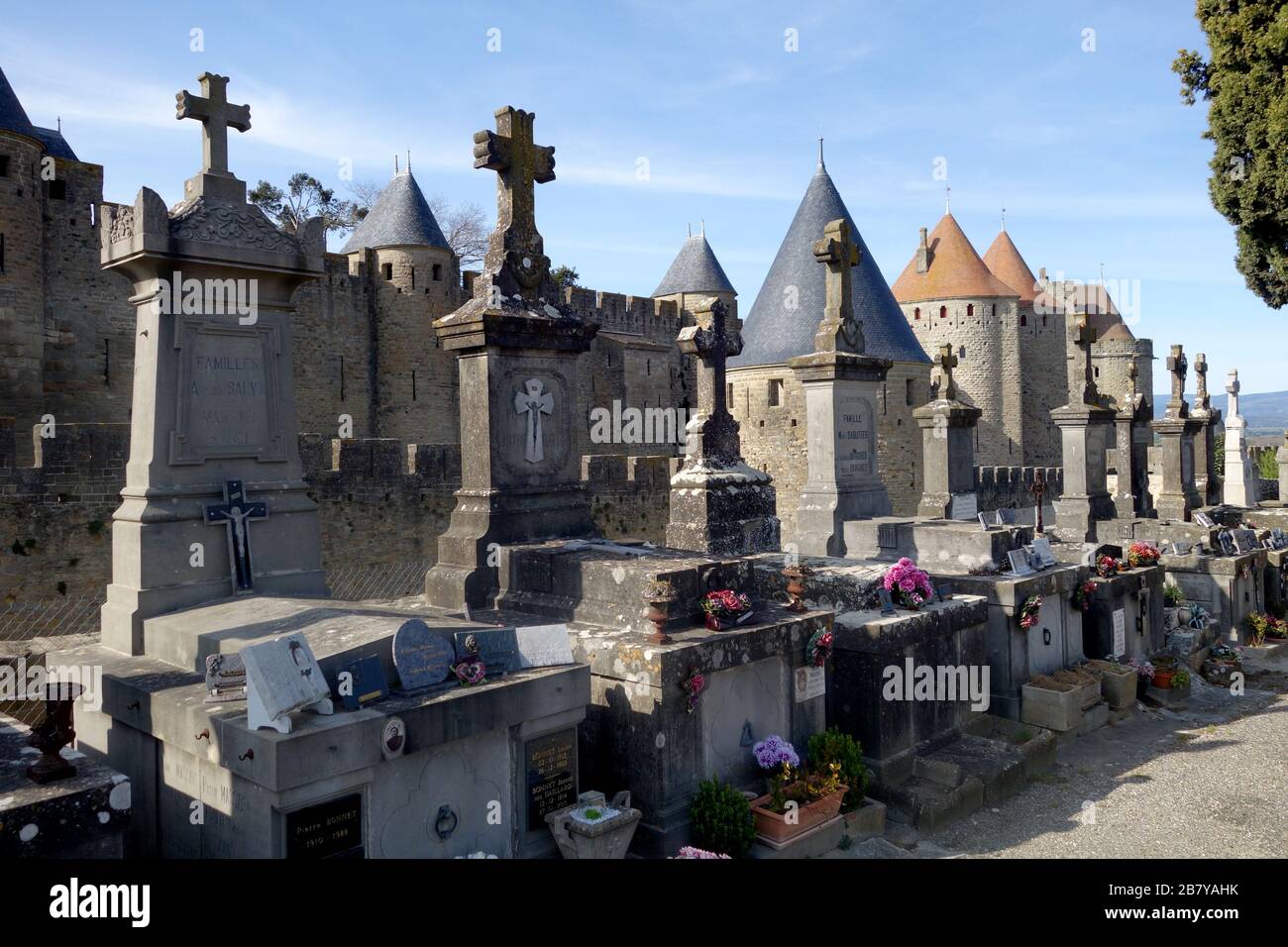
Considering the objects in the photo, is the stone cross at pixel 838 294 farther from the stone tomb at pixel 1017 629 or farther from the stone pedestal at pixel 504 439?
the stone pedestal at pixel 504 439

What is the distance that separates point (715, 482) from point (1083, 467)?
735 centimetres

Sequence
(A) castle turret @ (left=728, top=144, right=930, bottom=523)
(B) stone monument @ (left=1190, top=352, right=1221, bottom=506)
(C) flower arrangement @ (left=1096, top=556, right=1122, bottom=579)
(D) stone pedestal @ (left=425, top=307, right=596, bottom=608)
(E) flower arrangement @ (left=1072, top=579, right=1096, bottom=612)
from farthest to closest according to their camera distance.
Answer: (A) castle turret @ (left=728, top=144, right=930, bottom=523)
(B) stone monument @ (left=1190, top=352, right=1221, bottom=506)
(C) flower arrangement @ (left=1096, top=556, right=1122, bottom=579)
(E) flower arrangement @ (left=1072, top=579, right=1096, bottom=612)
(D) stone pedestal @ (left=425, top=307, right=596, bottom=608)

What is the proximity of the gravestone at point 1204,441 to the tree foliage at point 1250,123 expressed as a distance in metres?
6.62

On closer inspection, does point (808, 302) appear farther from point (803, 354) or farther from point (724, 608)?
point (724, 608)

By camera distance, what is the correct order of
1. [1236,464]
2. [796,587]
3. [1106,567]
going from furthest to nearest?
1. [1236,464]
2. [1106,567]
3. [796,587]

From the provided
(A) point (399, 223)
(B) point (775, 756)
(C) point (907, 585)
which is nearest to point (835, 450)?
(C) point (907, 585)

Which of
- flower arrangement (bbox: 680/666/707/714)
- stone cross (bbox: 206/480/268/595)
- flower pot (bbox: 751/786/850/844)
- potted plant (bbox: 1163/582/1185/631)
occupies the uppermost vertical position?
stone cross (bbox: 206/480/268/595)

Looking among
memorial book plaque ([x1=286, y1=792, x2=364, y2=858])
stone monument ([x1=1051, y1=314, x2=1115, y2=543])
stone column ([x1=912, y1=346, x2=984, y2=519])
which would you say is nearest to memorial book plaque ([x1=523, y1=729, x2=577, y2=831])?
memorial book plaque ([x1=286, y1=792, x2=364, y2=858])

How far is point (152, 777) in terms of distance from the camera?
4512 millimetres

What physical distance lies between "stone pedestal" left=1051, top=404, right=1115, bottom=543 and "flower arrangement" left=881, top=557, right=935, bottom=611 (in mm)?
6951

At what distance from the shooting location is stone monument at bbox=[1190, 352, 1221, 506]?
54.1 feet

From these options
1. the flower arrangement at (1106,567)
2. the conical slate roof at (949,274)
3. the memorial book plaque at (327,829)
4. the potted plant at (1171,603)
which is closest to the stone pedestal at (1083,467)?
the potted plant at (1171,603)

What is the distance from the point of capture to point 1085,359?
1341 cm

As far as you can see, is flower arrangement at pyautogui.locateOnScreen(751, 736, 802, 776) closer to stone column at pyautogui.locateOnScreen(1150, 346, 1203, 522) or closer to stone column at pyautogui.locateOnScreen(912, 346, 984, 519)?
stone column at pyautogui.locateOnScreen(912, 346, 984, 519)
